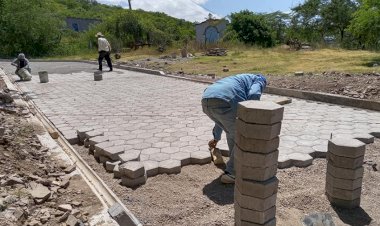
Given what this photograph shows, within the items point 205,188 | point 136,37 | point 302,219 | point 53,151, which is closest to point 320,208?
point 302,219

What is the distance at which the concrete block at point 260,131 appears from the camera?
99.8 inches

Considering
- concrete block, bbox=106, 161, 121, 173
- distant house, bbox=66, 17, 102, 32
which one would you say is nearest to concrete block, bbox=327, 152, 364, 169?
concrete block, bbox=106, 161, 121, 173

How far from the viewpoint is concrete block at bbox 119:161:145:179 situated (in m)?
3.61

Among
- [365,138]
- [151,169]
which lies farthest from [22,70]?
[365,138]

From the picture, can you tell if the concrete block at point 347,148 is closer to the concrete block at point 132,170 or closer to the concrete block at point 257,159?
the concrete block at point 257,159

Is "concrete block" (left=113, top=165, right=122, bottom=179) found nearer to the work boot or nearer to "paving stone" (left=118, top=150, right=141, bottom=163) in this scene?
"paving stone" (left=118, top=150, right=141, bottom=163)

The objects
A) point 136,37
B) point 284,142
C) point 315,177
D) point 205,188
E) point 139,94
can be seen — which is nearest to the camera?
point 205,188

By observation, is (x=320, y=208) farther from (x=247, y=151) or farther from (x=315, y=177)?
(x=247, y=151)

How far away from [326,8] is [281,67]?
23.4 m

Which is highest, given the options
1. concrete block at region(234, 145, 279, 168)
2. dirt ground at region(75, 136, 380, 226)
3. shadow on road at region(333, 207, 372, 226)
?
concrete block at region(234, 145, 279, 168)

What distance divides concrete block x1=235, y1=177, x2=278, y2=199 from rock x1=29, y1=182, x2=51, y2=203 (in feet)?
5.88

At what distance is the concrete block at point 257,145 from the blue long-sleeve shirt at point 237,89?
2.33 ft

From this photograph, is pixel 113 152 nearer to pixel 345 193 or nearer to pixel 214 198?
pixel 214 198

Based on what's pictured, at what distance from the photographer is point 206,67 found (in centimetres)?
1476
